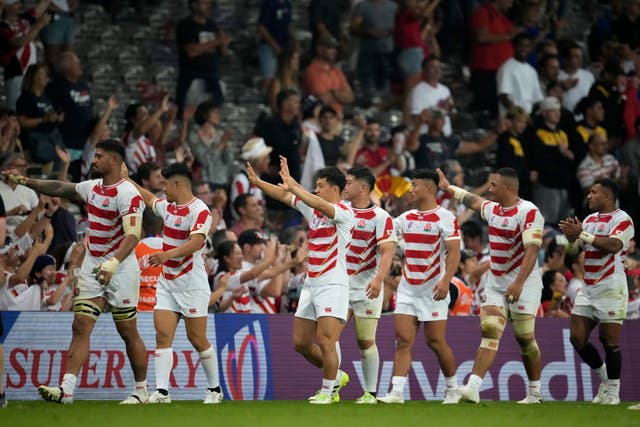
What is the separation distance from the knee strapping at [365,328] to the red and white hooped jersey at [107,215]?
268cm

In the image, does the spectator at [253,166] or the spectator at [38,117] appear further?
the spectator at [253,166]

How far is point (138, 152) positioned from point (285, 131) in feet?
9.04

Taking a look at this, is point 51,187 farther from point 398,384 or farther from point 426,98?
point 426,98

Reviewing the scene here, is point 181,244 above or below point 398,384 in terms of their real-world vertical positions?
above

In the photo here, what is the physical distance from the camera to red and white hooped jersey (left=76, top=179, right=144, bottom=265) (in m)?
14.4

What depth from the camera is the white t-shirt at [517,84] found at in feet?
80.6

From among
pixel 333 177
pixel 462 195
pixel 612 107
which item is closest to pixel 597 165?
pixel 612 107

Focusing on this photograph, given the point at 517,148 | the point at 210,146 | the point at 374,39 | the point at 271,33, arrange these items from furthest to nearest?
the point at 374,39 < the point at 271,33 < the point at 517,148 < the point at 210,146

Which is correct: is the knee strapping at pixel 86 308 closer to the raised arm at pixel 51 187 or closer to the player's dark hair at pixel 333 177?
the raised arm at pixel 51 187

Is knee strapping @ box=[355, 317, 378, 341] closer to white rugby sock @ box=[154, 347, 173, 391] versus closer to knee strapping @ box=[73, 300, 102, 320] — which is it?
white rugby sock @ box=[154, 347, 173, 391]

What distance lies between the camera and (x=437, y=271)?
611 inches

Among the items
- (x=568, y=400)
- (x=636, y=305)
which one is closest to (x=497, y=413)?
(x=568, y=400)

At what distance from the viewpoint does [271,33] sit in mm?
23797

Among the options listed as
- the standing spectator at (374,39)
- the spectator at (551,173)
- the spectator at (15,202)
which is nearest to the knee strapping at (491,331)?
the spectator at (15,202)
